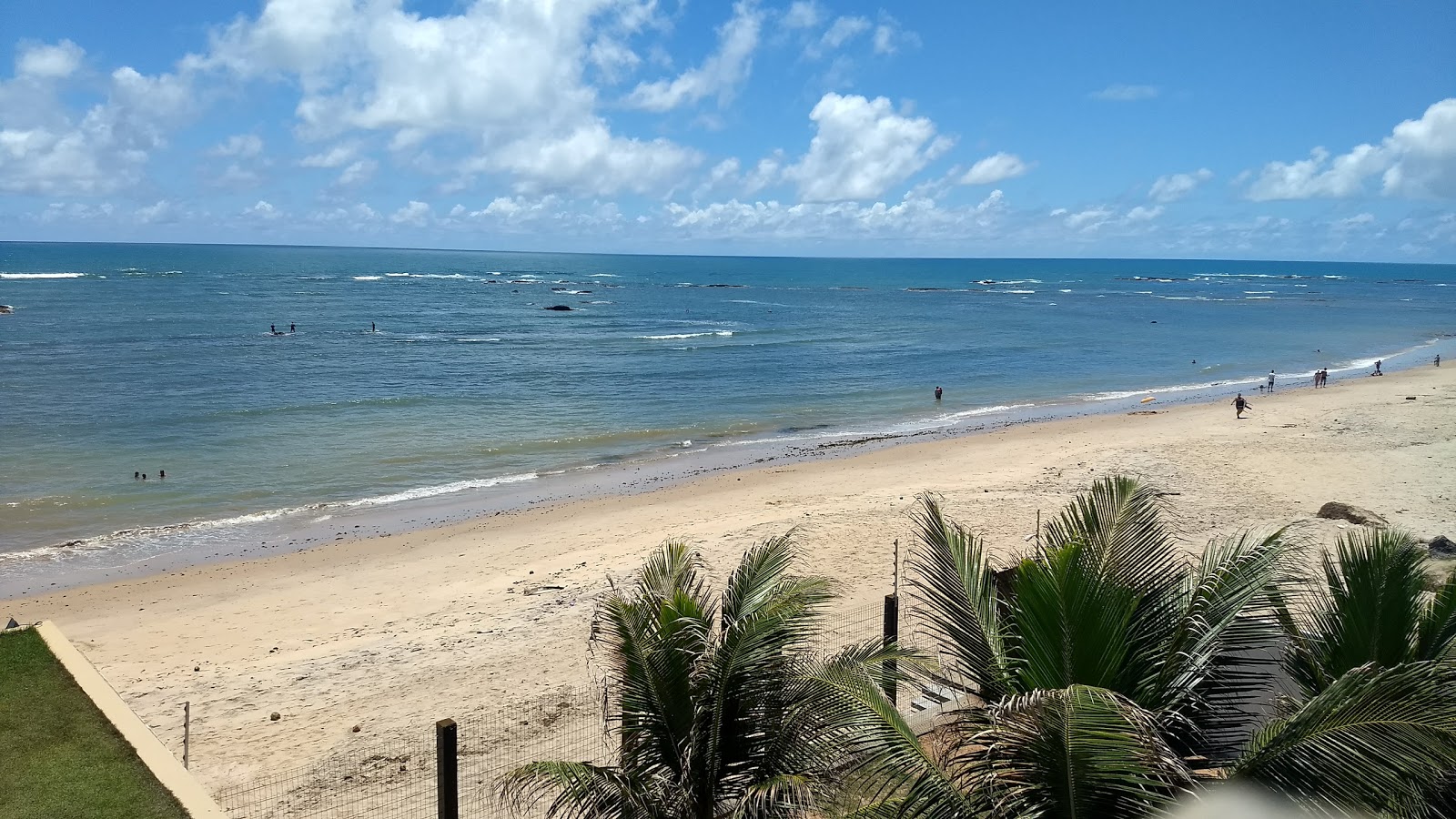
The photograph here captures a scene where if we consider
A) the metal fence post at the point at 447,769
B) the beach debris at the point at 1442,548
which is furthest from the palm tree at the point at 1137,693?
the beach debris at the point at 1442,548

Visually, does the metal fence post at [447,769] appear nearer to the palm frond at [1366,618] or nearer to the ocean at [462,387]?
the palm frond at [1366,618]

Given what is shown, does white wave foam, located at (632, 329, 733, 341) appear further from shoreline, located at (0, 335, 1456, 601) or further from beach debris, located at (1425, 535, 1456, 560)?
beach debris, located at (1425, 535, 1456, 560)

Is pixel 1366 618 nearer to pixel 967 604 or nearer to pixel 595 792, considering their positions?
pixel 967 604

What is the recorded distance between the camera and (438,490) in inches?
1043

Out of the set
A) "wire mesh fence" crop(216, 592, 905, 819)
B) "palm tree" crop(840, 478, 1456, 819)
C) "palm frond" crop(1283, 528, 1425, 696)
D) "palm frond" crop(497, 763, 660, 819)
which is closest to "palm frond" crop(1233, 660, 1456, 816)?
"palm tree" crop(840, 478, 1456, 819)

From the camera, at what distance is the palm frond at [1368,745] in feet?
12.9

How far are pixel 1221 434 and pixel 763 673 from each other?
2912 centimetres

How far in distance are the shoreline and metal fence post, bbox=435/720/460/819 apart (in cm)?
1465

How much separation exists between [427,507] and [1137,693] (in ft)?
71.0

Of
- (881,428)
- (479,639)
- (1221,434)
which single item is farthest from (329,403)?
(1221,434)

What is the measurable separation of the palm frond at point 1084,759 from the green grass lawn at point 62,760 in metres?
6.69

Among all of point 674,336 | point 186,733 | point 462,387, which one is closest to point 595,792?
point 186,733

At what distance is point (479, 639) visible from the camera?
14.3 m

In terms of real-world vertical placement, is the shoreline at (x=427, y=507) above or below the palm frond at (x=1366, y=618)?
below
